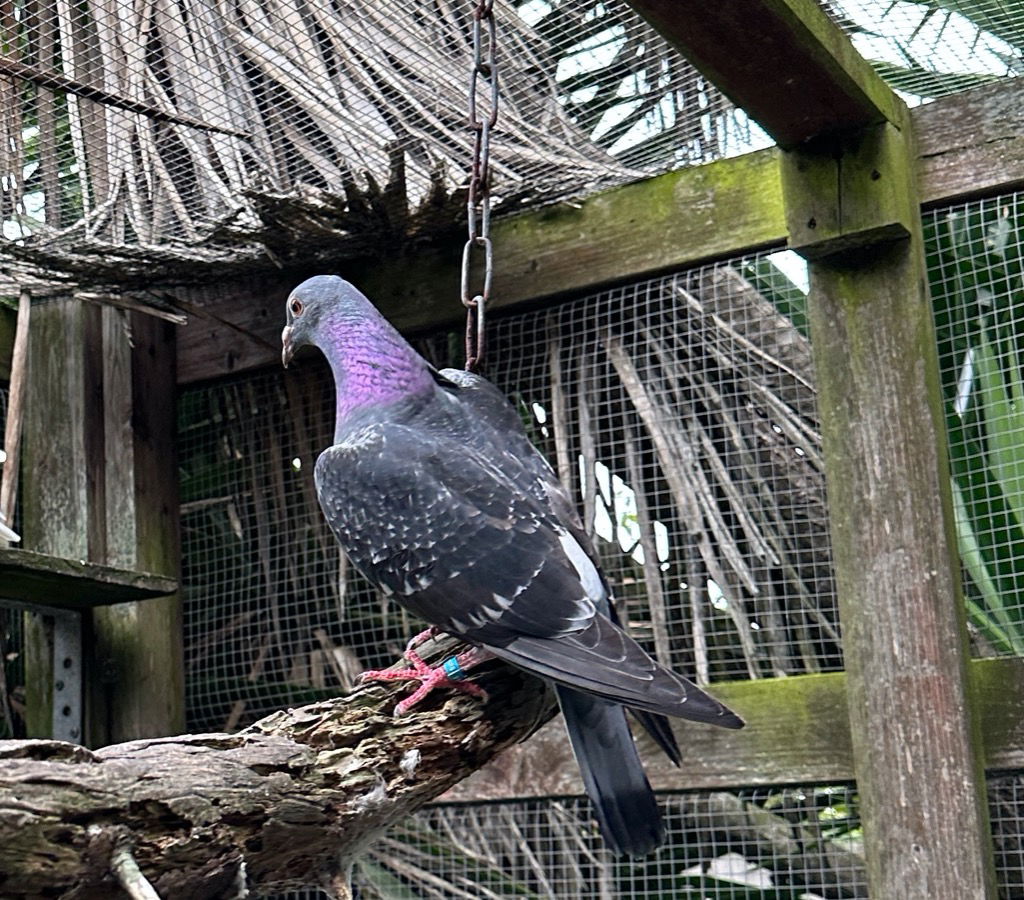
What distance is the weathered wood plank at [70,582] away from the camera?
238 centimetres

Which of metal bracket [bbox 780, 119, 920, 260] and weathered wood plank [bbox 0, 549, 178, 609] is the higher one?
metal bracket [bbox 780, 119, 920, 260]

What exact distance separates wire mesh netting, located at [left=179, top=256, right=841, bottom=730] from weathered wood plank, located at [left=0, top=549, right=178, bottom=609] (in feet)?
0.85

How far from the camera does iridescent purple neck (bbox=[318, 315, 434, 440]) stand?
2.28 meters

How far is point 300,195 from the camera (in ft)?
7.80

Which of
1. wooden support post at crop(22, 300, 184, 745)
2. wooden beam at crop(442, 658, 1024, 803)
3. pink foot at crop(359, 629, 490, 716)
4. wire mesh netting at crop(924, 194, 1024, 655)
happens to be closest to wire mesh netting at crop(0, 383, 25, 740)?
wooden support post at crop(22, 300, 184, 745)

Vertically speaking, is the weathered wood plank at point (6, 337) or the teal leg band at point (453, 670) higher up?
the weathered wood plank at point (6, 337)

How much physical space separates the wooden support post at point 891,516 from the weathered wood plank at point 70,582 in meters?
1.32

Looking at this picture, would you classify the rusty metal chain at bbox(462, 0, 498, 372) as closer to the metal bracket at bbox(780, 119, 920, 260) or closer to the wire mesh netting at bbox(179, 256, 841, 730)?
the metal bracket at bbox(780, 119, 920, 260)

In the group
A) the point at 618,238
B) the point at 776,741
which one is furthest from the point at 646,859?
the point at 618,238

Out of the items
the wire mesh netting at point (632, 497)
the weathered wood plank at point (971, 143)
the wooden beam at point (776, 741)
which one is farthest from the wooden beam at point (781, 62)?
the wooden beam at point (776, 741)

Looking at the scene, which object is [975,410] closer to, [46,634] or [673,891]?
[673,891]

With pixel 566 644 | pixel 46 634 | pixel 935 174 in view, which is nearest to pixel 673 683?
pixel 566 644

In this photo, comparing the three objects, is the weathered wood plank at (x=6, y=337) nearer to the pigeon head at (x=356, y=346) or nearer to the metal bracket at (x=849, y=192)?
the pigeon head at (x=356, y=346)

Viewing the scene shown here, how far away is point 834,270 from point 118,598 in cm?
154
